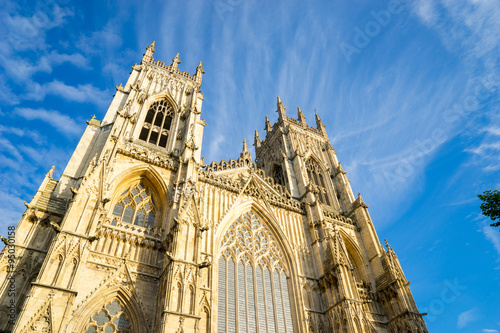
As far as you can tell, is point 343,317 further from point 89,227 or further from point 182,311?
point 89,227

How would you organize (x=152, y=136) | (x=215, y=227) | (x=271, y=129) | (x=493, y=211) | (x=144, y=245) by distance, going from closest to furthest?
(x=493, y=211), (x=144, y=245), (x=215, y=227), (x=152, y=136), (x=271, y=129)

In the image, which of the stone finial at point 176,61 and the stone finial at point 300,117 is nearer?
the stone finial at point 176,61

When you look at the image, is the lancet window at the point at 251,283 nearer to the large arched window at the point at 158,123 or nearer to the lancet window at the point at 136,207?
the lancet window at the point at 136,207

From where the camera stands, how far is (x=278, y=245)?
18.6m

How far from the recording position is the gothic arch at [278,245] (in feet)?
51.0

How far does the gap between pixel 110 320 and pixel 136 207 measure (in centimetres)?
554

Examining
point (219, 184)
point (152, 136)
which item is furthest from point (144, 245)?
point (152, 136)

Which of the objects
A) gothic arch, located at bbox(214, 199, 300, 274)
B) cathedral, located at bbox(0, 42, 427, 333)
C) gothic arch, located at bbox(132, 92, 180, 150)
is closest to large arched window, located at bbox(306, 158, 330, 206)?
cathedral, located at bbox(0, 42, 427, 333)

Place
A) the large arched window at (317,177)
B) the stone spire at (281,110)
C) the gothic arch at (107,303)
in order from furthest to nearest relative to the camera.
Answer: the stone spire at (281,110) → the large arched window at (317,177) → the gothic arch at (107,303)

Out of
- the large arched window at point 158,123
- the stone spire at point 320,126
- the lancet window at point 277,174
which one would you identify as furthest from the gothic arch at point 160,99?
the stone spire at point 320,126

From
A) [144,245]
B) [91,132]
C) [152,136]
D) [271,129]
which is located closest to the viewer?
[144,245]

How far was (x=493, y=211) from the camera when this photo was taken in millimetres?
A: 10742

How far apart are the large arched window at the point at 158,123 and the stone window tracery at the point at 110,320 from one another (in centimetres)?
1065

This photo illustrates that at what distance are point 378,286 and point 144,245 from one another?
13317 mm
